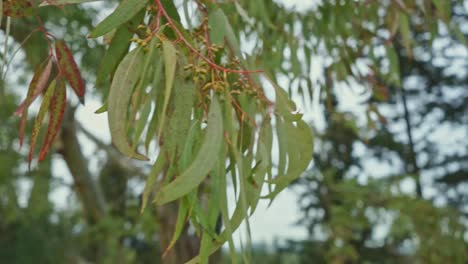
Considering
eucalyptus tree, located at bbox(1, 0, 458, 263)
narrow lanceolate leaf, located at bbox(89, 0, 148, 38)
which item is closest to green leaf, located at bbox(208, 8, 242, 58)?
eucalyptus tree, located at bbox(1, 0, 458, 263)

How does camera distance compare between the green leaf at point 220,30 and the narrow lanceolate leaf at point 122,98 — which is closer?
the narrow lanceolate leaf at point 122,98

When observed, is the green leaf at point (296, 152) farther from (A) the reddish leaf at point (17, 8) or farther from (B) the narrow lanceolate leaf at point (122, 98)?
(A) the reddish leaf at point (17, 8)

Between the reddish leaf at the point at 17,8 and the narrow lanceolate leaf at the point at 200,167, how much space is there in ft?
0.93

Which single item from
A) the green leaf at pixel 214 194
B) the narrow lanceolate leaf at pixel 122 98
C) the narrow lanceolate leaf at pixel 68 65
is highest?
the narrow lanceolate leaf at pixel 68 65

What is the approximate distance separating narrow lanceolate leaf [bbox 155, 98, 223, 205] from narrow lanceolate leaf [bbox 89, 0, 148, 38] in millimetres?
138

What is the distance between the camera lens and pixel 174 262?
188cm

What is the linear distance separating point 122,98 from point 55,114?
132 millimetres

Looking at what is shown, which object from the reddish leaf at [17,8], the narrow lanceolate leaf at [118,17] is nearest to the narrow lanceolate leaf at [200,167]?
the narrow lanceolate leaf at [118,17]

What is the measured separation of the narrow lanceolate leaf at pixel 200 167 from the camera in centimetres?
56

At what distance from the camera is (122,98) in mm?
603

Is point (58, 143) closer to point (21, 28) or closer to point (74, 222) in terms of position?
point (21, 28)

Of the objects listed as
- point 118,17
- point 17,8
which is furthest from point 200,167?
point 17,8

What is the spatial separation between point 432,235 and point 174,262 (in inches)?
72.0

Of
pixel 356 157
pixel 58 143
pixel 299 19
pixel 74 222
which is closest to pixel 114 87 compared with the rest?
pixel 299 19
